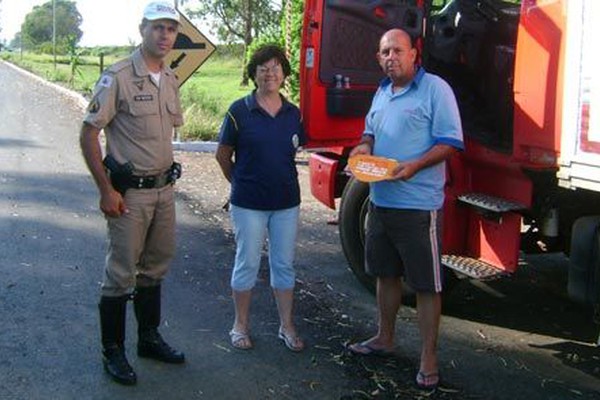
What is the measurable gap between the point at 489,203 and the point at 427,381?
1.31 meters

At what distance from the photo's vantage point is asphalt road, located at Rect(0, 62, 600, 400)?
13.6ft

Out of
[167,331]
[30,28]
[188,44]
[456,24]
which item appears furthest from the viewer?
[30,28]

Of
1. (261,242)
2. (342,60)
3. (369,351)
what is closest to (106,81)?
(261,242)

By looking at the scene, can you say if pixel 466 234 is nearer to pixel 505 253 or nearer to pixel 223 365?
pixel 505 253

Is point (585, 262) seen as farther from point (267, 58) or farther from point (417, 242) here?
point (267, 58)

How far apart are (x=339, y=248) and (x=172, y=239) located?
318 cm

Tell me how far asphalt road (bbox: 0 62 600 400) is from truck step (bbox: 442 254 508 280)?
485 mm

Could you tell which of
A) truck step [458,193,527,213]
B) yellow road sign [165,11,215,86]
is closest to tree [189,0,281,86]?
yellow road sign [165,11,215,86]

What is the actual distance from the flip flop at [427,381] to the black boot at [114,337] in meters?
1.54

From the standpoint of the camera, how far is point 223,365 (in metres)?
4.38

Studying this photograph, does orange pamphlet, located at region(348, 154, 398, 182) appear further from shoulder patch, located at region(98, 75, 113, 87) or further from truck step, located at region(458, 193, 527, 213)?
shoulder patch, located at region(98, 75, 113, 87)

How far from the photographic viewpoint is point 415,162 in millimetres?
4008

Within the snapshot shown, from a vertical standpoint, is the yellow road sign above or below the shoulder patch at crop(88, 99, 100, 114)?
above

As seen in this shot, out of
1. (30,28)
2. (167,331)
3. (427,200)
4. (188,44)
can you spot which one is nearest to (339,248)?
(167,331)
